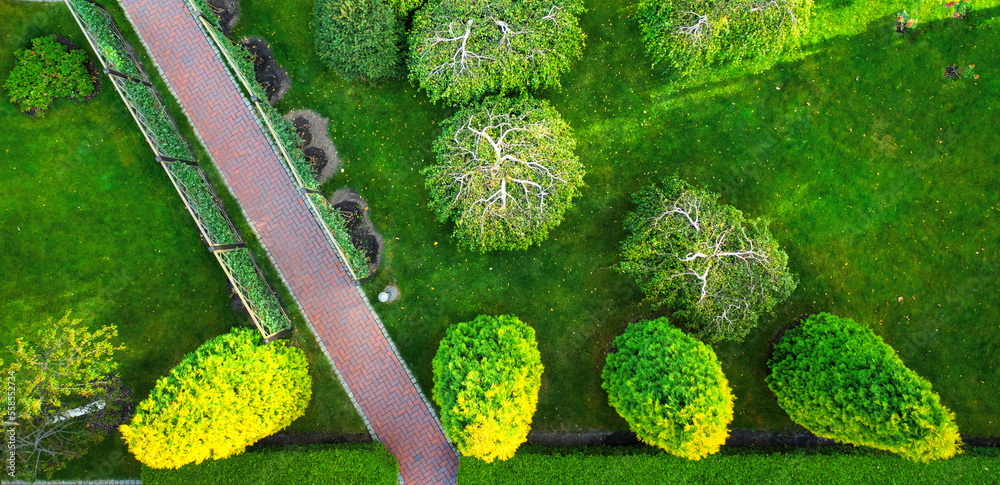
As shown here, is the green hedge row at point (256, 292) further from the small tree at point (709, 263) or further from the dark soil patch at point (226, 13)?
the small tree at point (709, 263)

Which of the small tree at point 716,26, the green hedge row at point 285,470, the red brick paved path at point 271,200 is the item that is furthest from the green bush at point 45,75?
the small tree at point 716,26

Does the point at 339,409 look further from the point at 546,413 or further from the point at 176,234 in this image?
the point at 176,234

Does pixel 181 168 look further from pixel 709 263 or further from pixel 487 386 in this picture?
pixel 709 263

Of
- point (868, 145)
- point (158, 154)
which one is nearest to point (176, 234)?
point (158, 154)

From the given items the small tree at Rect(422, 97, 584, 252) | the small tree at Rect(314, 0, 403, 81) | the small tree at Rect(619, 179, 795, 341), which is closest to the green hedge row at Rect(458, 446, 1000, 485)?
the small tree at Rect(619, 179, 795, 341)

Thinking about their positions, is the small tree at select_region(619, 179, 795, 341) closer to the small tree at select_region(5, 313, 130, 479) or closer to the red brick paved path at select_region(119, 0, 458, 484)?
the red brick paved path at select_region(119, 0, 458, 484)

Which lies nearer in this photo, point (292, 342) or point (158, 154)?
point (158, 154)

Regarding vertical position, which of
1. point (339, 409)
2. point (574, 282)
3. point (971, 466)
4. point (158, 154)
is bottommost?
point (339, 409)
